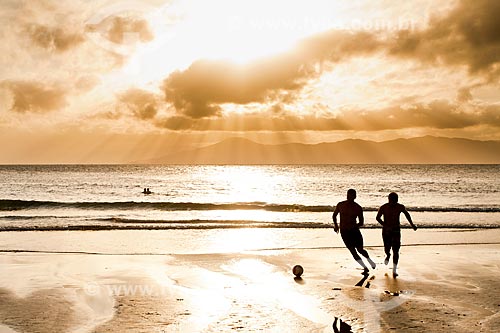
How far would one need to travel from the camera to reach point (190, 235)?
24688 millimetres

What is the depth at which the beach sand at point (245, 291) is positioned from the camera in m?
9.07

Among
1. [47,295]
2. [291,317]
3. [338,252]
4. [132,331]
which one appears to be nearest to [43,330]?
[132,331]

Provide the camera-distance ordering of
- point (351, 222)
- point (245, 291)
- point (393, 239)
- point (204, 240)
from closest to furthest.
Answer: point (245, 291) < point (351, 222) < point (393, 239) < point (204, 240)

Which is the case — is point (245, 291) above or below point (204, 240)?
below

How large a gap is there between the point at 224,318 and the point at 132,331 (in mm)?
1666

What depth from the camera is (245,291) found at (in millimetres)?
11664

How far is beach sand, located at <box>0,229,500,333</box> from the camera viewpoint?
29.8 feet

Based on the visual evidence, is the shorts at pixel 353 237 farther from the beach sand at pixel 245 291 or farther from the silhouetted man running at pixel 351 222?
the beach sand at pixel 245 291

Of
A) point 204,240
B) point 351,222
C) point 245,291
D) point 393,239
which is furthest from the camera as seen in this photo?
point 204,240

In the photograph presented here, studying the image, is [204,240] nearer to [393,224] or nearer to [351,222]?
[351,222]

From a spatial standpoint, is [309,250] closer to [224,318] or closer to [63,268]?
[63,268]

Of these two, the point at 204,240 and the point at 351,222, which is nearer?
the point at 351,222

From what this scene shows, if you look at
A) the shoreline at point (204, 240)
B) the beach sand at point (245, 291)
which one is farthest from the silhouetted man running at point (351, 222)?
the shoreline at point (204, 240)

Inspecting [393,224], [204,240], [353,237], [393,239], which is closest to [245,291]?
[353,237]
